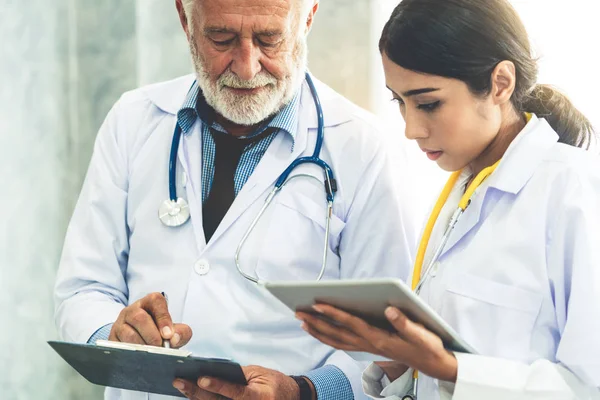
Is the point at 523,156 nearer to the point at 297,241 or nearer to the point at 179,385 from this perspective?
the point at 297,241

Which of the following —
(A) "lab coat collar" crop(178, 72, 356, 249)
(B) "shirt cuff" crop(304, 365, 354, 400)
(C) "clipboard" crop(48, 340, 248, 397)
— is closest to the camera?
(C) "clipboard" crop(48, 340, 248, 397)

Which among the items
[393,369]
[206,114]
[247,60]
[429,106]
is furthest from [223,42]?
[393,369]

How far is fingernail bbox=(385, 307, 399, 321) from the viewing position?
1.23m

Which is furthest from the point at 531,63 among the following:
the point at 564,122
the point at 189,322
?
the point at 189,322

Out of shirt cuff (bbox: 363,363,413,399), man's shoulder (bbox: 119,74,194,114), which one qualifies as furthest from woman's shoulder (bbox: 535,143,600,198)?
man's shoulder (bbox: 119,74,194,114)

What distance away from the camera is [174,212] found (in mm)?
1840

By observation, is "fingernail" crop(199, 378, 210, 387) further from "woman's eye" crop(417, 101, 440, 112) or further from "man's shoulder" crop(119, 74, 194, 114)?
"man's shoulder" crop(119, 74, 194, 114)

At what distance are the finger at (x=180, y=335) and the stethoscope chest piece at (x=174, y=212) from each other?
0.29 meters

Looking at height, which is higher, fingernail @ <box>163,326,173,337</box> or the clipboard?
fingernail @ <box>163,326,173,337</box>

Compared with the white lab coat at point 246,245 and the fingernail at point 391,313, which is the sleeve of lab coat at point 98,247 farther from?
the fingernail at point 391,313

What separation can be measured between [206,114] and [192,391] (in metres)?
0.69

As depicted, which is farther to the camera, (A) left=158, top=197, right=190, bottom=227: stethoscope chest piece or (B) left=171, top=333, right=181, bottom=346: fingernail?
(A) left=158, top=197, right=190, bottom=227: stethoscope chest piece

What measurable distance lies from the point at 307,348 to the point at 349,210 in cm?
31

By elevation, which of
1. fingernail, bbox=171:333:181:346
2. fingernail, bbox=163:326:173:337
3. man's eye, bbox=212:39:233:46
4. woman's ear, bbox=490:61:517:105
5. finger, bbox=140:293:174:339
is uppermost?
man's eye, bbox=212:39:233:46
